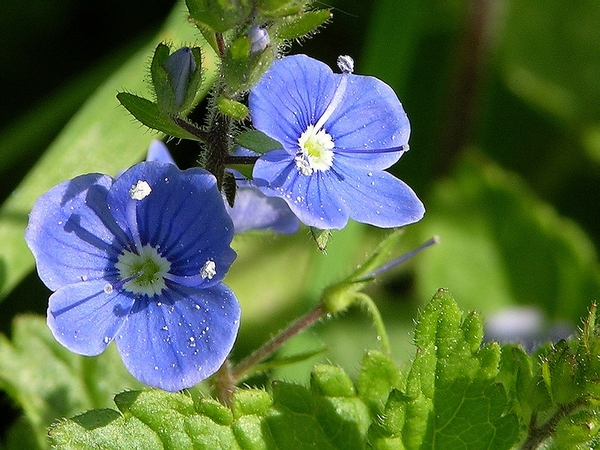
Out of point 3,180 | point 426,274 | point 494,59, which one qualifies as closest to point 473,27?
point 494,59

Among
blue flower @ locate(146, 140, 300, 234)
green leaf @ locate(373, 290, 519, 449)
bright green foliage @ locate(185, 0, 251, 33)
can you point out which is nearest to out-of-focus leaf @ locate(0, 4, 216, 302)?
blue flower @ locate(146, 140, 300, 234)

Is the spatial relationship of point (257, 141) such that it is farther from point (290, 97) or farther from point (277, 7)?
point (277, 7)

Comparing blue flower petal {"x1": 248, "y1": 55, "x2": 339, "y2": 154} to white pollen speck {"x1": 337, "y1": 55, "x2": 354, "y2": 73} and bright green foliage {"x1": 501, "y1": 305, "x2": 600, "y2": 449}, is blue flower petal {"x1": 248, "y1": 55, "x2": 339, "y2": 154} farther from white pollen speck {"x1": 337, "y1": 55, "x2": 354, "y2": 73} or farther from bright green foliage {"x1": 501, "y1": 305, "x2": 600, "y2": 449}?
bright green foliage {"x1": 501, "y1": 305, "x2": 600, "y2": 449}

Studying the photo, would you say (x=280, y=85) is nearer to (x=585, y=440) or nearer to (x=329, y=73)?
(x=329, y=73)

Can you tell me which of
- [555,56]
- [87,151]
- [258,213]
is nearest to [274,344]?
[258,213]

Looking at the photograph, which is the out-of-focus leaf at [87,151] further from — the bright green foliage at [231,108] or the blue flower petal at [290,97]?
the bright green foliage at [231,108]
